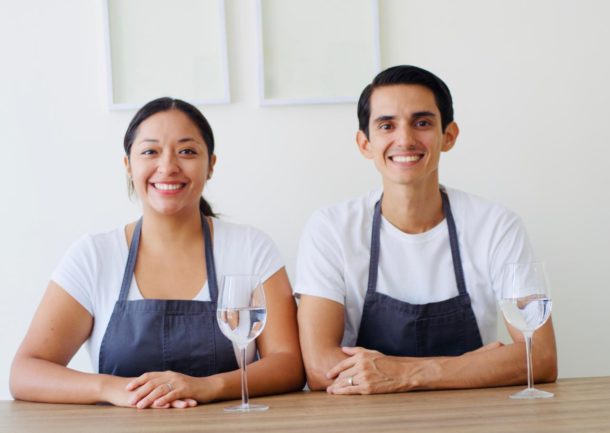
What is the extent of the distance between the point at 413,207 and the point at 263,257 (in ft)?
1.34

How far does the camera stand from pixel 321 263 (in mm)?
2078

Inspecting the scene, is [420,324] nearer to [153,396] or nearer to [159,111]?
[153,396]

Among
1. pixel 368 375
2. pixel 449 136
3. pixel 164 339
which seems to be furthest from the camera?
pixel 449 136

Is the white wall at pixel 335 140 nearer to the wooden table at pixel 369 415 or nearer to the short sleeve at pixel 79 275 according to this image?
the short sleeve at pixel 79 275

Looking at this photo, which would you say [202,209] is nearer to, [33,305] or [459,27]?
[33,305]

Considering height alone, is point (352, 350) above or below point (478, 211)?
below

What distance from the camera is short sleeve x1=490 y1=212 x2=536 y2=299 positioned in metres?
2.07

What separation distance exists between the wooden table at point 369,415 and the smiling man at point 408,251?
0.38 m

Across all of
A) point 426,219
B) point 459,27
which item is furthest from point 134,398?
point 459,27

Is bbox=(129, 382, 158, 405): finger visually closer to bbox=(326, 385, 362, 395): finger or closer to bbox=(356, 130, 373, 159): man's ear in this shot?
bbox=(326, 385, 362, 395): finger

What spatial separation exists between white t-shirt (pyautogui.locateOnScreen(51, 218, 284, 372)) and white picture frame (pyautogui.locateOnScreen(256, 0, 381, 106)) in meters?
0.53

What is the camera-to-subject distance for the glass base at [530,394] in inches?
60.2

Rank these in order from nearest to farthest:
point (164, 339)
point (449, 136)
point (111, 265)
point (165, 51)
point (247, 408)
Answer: point (247, 408) → point (164, 339) → point (111, 265) → point (449, 136) → point (165, 51)

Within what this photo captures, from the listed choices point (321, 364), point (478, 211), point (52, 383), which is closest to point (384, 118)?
point (478, 211)
